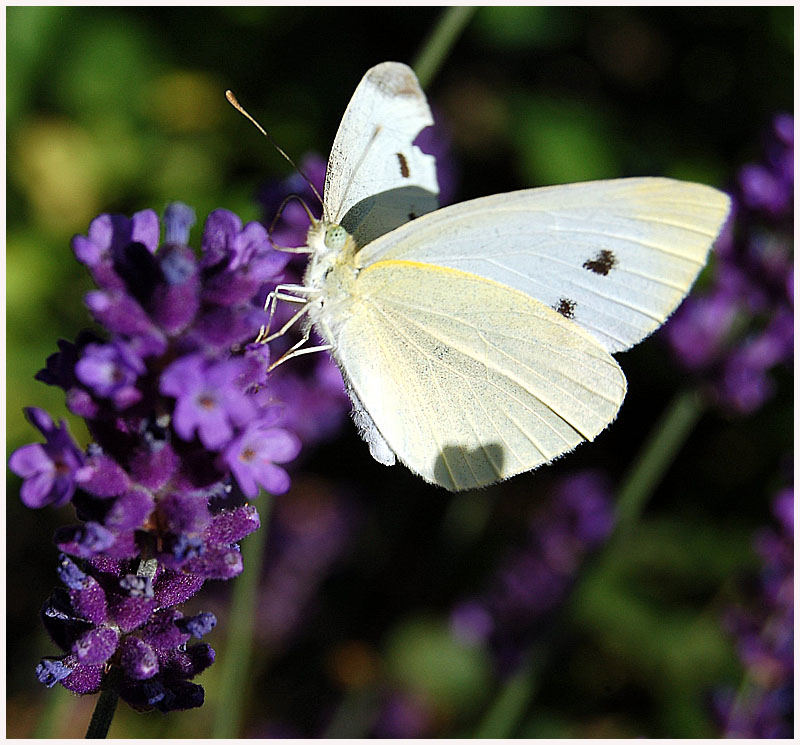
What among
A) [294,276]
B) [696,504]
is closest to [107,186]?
[294,276]

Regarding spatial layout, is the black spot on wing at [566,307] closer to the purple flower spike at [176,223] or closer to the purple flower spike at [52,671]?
the purple flower spike at [176,223]

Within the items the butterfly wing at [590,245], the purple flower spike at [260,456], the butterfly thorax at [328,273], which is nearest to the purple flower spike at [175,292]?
the purple flower spike at [260,456]

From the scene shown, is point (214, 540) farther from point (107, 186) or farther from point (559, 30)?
point (559, 30)

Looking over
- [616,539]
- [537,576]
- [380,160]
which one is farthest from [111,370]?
[537,576]

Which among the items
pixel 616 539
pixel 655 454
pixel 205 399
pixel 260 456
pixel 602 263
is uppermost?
pixel 602 263

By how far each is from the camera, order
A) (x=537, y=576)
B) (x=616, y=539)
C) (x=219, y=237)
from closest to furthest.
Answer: (x=219, y=237)
(x=616, y=539)
(x=537, y=576)

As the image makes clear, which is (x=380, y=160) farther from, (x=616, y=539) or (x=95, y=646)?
(x=616, y=539)
